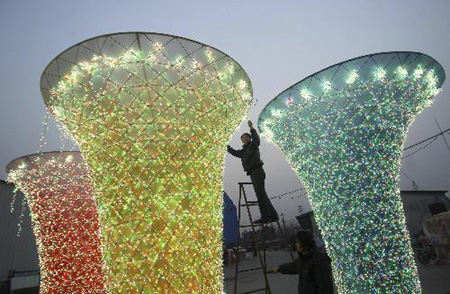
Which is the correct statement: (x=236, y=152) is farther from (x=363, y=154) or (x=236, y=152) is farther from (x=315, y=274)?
(x=315, y=274)

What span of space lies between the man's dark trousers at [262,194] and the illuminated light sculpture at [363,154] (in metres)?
0.68

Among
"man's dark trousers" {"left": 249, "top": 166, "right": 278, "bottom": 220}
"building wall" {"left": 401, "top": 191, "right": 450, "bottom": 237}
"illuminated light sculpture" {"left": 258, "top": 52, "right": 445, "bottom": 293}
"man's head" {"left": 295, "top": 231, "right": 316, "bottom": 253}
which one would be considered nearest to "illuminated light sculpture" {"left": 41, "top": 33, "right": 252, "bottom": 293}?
"man's head" {"left": 295, "top": 231, "right": 316, "bottom": 253}

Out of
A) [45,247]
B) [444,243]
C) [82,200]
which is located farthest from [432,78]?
[444,243]

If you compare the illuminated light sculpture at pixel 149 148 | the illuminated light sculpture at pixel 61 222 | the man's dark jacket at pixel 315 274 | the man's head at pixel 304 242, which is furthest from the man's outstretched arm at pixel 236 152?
the illuminated light sculpture at pixel 61 222

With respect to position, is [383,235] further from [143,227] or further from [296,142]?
[143,227]

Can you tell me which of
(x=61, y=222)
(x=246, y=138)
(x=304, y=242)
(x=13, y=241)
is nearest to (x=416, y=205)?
(x=246, y=138)

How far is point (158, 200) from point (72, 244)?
4.00 metres

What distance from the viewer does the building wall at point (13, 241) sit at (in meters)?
11.4

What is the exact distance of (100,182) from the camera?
9.76 ft

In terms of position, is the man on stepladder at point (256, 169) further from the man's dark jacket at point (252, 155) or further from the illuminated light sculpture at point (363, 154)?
the illuminated light sculpture at point (363, 154)

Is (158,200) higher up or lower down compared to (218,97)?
lower down

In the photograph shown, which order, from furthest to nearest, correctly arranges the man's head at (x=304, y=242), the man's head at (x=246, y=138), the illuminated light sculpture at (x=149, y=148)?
the man's head at (x=246, y=138) < the man's head at (x=304, y=242) < the illuminated light sculpture at (x=149, y=148)

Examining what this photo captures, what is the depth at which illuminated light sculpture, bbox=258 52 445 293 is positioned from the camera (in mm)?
3869

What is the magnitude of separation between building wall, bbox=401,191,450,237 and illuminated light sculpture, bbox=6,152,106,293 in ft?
61.3
